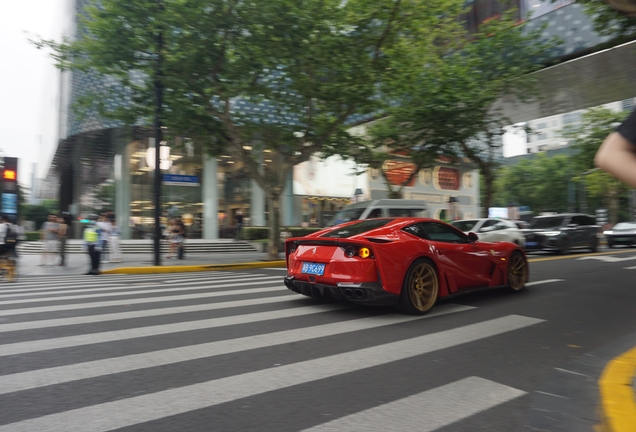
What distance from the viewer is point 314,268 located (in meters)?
6.60

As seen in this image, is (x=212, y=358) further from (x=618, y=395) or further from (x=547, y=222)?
(x=547, y=222)

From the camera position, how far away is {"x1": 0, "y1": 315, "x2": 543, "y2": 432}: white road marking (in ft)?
9.77

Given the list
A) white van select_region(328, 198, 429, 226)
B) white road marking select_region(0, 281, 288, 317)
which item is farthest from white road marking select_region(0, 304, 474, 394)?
white van select_region(328, 198, 429, 226)

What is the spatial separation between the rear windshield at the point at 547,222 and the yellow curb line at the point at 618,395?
53.5 feet

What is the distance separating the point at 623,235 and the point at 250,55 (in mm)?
19618

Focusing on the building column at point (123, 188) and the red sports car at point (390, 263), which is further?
the building column at point (123, 188)

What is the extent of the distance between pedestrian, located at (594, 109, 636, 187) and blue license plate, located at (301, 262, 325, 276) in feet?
15.1

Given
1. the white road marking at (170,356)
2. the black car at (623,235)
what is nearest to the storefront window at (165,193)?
the black car at (623,235)

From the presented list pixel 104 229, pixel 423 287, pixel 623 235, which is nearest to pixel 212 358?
pixel 423 287

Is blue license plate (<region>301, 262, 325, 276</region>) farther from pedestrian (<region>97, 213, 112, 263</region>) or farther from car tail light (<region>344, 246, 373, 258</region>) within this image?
pedestrian (<region>97, 213, 112, 263</region>)

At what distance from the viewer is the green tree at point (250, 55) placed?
13562 millimetres

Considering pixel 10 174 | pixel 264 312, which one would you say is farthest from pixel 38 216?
pixel 264 312

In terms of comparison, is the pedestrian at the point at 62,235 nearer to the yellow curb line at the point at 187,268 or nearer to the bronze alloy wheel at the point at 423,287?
the yellow curb line at the point at 187,268

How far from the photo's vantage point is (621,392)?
3.36 m
